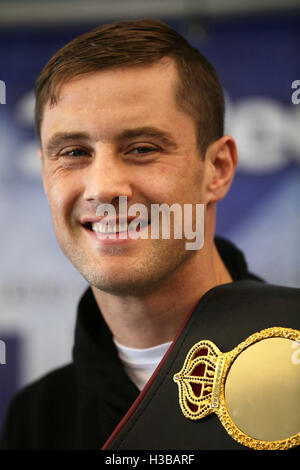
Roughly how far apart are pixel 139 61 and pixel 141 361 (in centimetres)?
48

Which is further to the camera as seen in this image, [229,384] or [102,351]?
[102,351]

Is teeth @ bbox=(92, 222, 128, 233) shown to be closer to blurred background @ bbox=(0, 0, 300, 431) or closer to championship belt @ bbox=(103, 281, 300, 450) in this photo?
championship belt @ bbox=(103, 281, 300, 450)

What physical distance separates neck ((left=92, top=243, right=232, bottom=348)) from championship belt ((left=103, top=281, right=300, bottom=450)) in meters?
0.07

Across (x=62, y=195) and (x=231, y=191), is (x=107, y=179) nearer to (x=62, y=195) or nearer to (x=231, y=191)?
(x=62, y=195)

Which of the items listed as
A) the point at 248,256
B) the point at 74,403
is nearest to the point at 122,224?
the point at 74,403

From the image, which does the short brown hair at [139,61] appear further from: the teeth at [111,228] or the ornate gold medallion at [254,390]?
the ornate gold medallion at [254,390]

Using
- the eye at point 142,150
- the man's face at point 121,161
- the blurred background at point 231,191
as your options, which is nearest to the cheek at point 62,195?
the man's face at point 121,161

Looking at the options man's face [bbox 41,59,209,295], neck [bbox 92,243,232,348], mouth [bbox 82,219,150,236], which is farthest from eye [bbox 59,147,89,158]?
neck [bbox 92,243,232,348]

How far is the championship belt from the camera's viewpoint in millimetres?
635

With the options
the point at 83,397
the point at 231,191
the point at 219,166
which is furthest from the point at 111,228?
the point at 231,191

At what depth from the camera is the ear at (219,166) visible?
0.85 meters

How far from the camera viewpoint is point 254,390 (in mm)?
646

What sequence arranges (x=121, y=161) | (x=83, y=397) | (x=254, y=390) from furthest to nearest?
(x=83, y=397), (x=121, y=161), (x=254, y=390)

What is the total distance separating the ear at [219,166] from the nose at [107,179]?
166 millimetres
